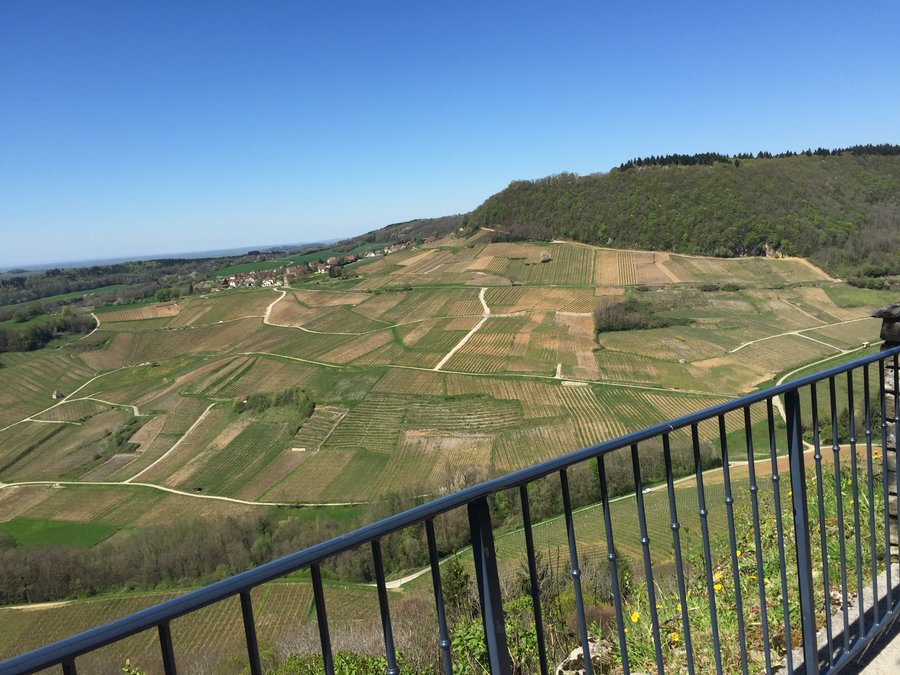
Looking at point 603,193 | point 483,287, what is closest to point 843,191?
point 603,193

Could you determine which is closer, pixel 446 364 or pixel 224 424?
pixel 224 424

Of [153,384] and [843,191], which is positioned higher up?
[843,191]

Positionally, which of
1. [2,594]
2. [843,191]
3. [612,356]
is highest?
[843,191]

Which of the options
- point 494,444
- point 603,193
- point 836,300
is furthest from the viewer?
point 603,193

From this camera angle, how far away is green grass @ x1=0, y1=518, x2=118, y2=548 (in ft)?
105

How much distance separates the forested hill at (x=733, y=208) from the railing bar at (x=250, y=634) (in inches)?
2967

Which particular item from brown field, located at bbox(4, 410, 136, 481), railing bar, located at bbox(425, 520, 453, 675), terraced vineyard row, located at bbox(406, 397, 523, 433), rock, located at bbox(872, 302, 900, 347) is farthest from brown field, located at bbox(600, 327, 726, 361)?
railing bar, located at bbox(425, 520, 453, 675)

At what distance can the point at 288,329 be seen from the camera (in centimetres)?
6669

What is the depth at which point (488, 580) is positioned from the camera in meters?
1.47

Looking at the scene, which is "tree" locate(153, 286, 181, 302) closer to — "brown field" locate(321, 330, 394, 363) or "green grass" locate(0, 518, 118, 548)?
"brown field" locate(321, 330, 394, 363)

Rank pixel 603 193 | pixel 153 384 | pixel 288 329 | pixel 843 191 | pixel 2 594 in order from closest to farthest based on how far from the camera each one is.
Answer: pixel 2 594 → pixel 153 384 → pixel 288 329 → pixel 843 191 → pixel 603 193

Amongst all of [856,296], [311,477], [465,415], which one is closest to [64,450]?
[311,477]

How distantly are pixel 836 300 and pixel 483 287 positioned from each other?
37004mm

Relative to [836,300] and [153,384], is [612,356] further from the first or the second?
[153,384]
